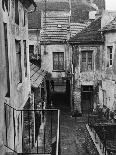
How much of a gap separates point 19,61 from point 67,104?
16.6 meters

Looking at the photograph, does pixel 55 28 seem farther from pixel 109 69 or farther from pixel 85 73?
pixel 109 69

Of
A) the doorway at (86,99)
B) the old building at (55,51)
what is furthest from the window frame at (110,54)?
the old building at (55,51)

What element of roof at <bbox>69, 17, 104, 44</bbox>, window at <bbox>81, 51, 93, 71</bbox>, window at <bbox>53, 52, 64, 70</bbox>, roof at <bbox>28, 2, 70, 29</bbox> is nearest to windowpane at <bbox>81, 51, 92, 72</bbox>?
window at <bbox>81, 51, 93, 71</bbox>

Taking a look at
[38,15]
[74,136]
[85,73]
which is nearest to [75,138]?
[74,136]

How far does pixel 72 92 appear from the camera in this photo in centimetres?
2373

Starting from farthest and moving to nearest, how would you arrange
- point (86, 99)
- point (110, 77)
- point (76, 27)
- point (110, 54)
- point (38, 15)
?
point (38, 15) → point (76, 27) → point (86, 99) → point (110, 54) → point (110, 77)

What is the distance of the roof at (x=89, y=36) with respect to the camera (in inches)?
887

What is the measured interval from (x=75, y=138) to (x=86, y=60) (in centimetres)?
745

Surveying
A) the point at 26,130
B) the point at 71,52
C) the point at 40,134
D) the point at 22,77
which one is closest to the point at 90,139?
the point at 40,134

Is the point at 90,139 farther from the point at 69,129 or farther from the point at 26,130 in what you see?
A: the point at 26,130

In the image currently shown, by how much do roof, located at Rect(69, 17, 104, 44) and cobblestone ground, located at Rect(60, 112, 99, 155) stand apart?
5969 mm

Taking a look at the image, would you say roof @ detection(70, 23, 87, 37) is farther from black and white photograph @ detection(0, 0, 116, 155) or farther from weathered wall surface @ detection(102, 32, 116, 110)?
weathered wall surface @ detection(102, 32, 116, 110)

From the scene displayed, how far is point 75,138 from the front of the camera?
58.3ft

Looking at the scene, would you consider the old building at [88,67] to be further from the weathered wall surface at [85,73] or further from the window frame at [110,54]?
the window frame at [110,54]
